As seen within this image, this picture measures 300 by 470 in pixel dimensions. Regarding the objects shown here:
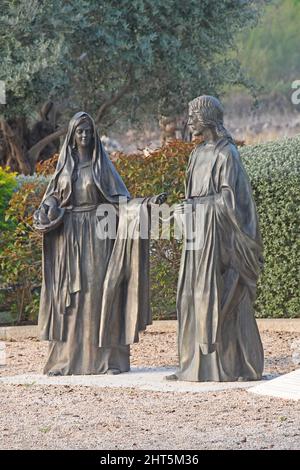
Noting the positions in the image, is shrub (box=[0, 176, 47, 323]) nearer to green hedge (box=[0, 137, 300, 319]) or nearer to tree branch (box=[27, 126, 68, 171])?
green hedge (box=[0, 137, 300, 319])

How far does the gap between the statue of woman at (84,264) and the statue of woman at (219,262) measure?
1.88 ft

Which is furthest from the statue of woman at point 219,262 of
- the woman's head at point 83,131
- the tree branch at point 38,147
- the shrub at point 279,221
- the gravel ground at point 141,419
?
the tree branch at point 38,147

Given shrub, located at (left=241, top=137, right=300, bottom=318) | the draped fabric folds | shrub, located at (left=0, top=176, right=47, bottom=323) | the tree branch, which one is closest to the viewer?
the draped fabric folds

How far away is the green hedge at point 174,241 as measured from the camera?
42.4ft

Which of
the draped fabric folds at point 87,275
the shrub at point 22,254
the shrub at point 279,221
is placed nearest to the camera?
the draped fabric folds at point 87,275

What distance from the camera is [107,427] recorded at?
8.09 meters

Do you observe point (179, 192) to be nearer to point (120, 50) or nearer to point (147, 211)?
point (147, 211)

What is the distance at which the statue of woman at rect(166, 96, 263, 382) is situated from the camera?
377 inches

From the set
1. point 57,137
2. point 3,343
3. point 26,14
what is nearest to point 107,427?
point 3,343

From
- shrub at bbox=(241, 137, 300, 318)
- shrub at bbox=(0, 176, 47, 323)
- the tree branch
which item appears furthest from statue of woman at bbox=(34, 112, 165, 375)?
the tree branch

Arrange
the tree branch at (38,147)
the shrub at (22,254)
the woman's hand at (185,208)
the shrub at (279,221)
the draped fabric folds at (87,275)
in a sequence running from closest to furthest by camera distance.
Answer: the woman's hand at (185,208) < the draped fabric folds at (87,275) < the shrub at (279,221) < the shrub at (22,254) < the tree branch at (38,147)

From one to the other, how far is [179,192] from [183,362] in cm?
405

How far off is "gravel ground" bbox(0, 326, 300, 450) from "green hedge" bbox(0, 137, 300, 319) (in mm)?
2668

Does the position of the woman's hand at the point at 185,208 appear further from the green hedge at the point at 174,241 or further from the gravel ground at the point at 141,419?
the green hedge at the point at 174,241
